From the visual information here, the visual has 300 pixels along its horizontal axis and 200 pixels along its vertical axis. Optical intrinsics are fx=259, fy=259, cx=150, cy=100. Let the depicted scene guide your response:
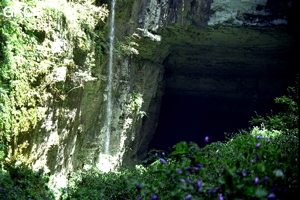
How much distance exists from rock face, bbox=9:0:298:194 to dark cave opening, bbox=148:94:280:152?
0.76 metres

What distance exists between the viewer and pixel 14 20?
3938 millimetres

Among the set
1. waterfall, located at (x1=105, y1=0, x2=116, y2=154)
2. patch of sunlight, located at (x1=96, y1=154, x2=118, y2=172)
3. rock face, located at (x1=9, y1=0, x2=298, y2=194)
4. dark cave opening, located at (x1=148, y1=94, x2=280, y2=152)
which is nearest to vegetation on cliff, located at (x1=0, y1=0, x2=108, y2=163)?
rock face, located at (x1=9, y1=0, x2=298, y2=194)

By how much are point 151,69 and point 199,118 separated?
25.6ft

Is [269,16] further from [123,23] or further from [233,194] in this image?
[233,194]

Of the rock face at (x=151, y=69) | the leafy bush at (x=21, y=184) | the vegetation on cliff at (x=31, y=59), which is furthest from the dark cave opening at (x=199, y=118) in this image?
the leafy bush at (x=21, y=184)

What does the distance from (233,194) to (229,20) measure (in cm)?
981

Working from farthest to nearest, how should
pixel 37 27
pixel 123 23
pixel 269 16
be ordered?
pixel 269 16
pixel 123 23
pixel 37 27

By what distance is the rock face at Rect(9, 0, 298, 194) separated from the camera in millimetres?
5703

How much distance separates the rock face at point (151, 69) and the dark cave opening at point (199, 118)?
2.50ft

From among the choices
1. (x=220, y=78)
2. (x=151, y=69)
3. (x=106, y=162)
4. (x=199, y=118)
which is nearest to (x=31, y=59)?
(x=106, y=162)

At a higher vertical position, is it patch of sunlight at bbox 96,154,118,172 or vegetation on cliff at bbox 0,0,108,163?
vegetation on cliff at bbox 0,0,108,163

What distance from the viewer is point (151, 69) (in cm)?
1128

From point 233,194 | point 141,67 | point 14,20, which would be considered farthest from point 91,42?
point 233,194

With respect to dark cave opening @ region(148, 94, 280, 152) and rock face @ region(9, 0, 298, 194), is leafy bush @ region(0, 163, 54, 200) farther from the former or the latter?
dark cave opening @ region(148, 94, 280, 152)
